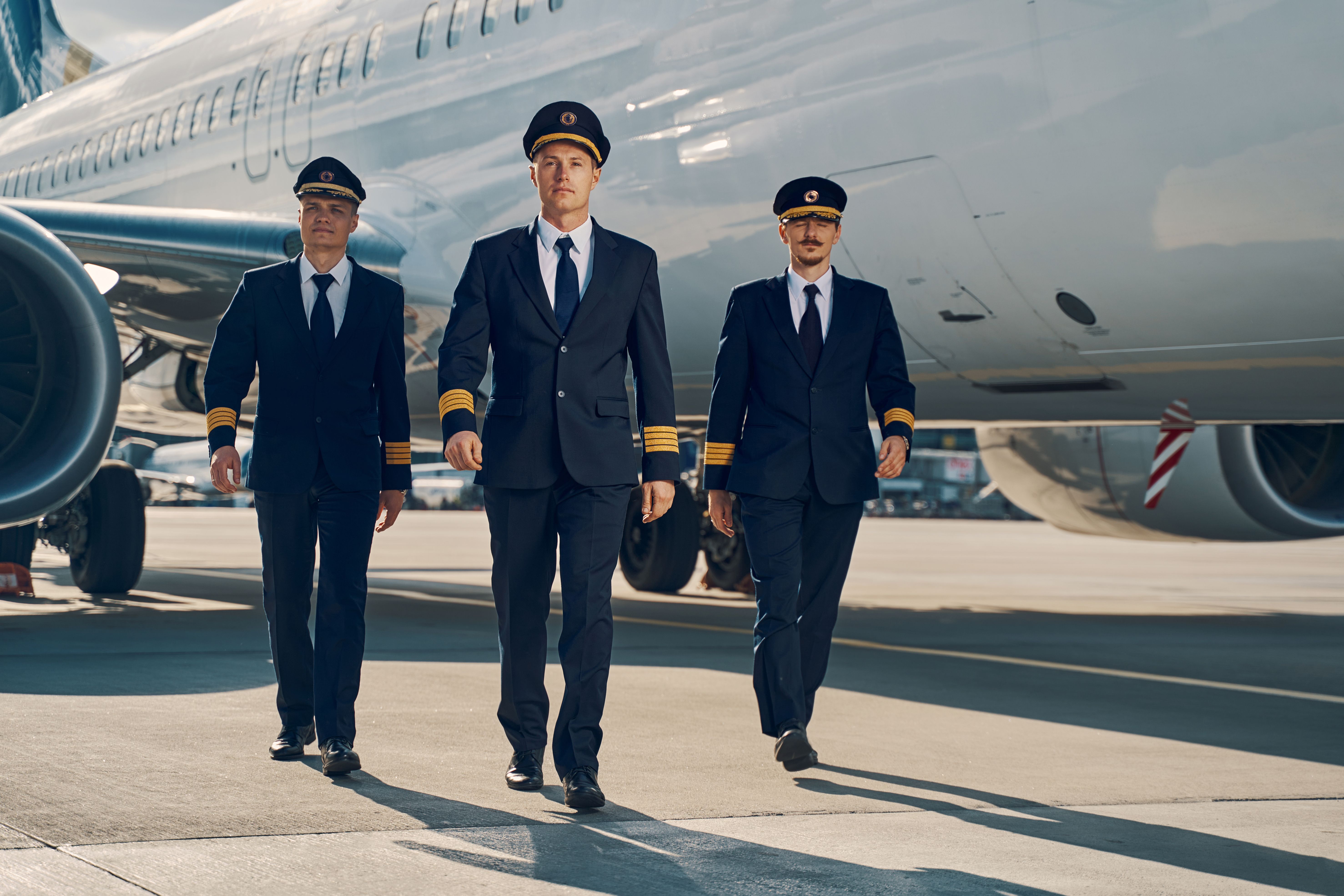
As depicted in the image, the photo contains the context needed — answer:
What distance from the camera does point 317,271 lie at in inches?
145

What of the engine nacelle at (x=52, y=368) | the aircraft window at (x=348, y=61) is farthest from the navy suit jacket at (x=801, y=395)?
the aircraft window at (x=348, y=61)

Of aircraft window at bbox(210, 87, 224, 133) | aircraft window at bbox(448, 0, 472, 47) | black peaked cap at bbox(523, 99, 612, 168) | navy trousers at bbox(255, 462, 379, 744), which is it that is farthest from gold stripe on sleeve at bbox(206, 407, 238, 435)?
aircraft window at bbox(210, 87, 224, 133)

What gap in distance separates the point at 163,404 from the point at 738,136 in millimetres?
6842

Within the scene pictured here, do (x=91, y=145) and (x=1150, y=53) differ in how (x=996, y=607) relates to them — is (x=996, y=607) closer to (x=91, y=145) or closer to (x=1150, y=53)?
(x=1150, y=53)

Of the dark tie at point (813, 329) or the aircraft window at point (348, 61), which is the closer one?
the dark tie at point (813, 329)

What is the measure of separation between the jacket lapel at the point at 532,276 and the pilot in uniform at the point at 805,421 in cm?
70

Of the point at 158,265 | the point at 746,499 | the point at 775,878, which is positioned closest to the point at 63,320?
the point at 158,265

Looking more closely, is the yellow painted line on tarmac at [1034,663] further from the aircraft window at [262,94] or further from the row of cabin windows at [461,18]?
the aircraft window at [262,94]

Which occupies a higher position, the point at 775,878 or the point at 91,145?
the point at 91,145

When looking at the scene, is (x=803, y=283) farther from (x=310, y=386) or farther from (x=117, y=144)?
(x=117, y=144)

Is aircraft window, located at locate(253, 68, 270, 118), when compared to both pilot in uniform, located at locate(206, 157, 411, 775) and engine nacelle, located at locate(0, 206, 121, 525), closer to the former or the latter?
engine nacelle, located at locate(0, 206, 121, 525)

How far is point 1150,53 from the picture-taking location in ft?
15.3

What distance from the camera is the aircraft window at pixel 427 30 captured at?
8086 millimetres

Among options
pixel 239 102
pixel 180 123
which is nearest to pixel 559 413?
pixel 239 102
